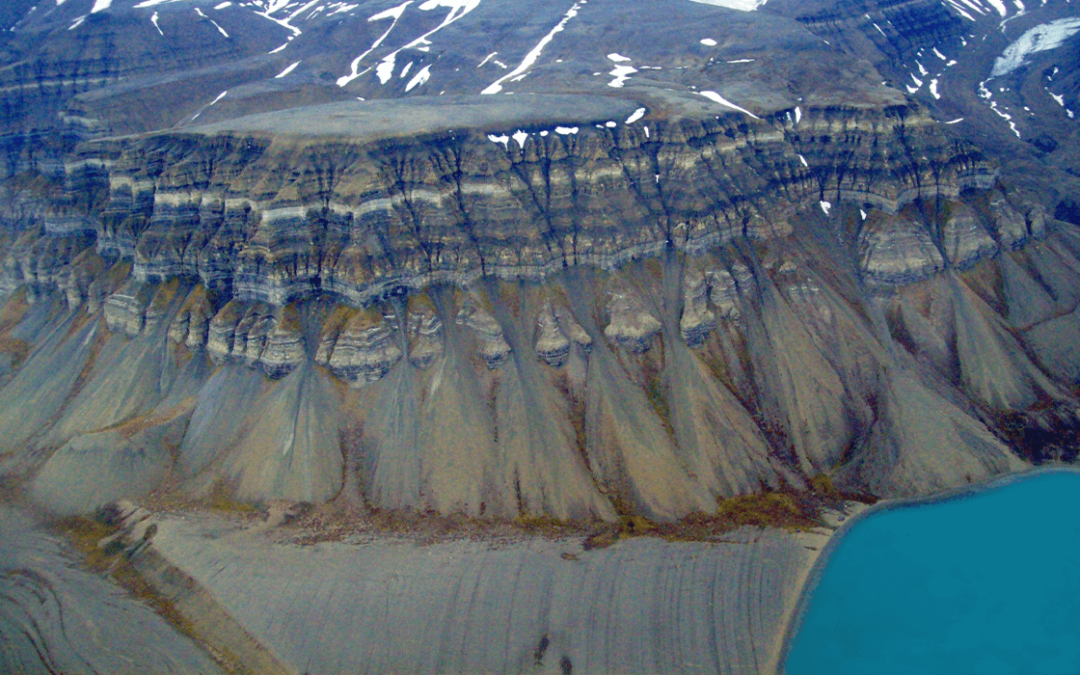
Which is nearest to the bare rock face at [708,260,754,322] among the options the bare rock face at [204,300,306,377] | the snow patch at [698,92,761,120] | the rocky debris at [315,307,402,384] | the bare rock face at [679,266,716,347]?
the bare rock face at [679,266,716,347]

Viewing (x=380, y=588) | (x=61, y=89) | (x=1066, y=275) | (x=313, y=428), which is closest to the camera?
(x=380, y=588)

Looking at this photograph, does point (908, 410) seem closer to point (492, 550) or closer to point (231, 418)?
point (492, 550)

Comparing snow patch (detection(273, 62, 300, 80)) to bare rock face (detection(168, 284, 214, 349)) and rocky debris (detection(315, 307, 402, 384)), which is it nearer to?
bare rock face (detection(168, 284, 214, 349))

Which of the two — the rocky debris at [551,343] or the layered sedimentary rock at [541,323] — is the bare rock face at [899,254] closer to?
the layered sedimentary rock at [541,323]

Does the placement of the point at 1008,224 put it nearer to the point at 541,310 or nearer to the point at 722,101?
the point at 722,101

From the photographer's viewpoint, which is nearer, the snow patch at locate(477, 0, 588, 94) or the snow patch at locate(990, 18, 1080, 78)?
the snow patch at locate(477, 0, 588, 94)

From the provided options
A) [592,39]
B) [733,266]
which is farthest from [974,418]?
[592,39]
